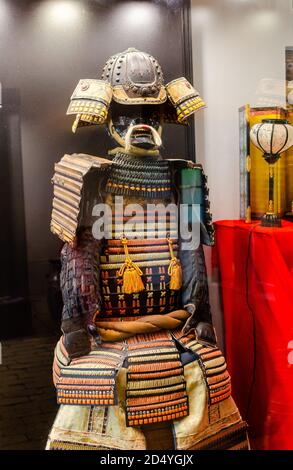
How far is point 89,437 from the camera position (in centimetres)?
202

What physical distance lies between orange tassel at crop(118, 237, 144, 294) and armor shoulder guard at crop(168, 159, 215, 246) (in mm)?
313

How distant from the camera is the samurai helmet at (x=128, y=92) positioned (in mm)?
2117

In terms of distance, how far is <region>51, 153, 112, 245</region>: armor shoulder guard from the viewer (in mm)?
2078

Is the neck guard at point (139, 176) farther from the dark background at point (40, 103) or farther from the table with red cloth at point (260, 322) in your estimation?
the table with red cloth at point (260, 322)

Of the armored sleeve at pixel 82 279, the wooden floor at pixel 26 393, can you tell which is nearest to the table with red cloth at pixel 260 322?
the armored sleeve at pixel 82 279

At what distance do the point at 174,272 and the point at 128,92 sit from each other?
2.23 feet

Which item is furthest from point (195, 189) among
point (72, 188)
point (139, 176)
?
point (72, 188)

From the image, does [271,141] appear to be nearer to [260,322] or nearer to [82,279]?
[260,322]

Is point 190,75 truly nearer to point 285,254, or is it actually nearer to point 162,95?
point 162,95

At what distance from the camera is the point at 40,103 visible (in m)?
2.44

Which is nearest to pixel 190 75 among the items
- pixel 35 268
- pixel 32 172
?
pixel 32 172

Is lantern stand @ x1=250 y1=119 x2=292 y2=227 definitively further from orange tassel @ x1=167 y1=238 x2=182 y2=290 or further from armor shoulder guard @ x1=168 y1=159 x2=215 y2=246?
orange tassel @ x1=167 y1=238 x2=182 y2=290

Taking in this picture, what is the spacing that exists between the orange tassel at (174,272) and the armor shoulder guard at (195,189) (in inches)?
6.0

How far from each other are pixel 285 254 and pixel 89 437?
102cm
